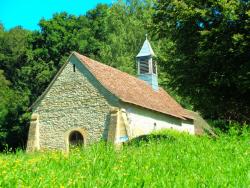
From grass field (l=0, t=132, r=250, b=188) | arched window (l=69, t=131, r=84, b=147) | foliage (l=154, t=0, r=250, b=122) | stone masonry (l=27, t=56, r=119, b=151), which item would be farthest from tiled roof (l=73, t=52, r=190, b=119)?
grass field (l=0, t=132, r=250, b=188)

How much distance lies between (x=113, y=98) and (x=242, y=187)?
19265 mm

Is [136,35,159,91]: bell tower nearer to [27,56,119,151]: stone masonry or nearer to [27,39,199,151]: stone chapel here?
[27,39,199,151]: stone chapel

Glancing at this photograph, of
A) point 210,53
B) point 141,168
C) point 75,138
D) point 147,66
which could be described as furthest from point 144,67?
point 141,168

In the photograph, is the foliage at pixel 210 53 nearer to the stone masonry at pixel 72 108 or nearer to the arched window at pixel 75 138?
the stone masonry at pixel 72 108

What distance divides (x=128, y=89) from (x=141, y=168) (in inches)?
818

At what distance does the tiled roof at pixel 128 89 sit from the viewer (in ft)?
82.0

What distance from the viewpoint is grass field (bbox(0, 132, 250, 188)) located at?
5.06 m

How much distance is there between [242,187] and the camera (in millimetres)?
4961

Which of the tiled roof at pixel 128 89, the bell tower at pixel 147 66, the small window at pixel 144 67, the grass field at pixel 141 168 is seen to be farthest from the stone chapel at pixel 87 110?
the grass field at pixel 141 168

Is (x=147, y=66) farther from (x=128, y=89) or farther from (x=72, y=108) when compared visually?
(x=72, y=108)

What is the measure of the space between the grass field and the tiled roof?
15.5 m

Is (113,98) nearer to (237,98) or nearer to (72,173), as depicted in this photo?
(237,98)

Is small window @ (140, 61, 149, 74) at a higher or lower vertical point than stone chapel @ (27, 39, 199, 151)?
higher

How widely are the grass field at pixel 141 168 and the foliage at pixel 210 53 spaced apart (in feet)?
20.1
